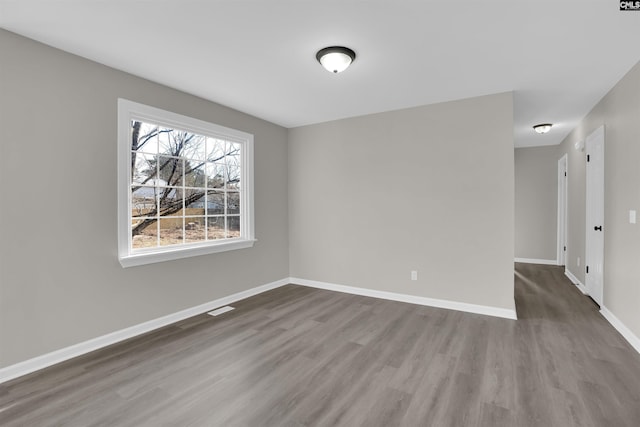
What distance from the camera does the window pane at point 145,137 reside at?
319 centimetres

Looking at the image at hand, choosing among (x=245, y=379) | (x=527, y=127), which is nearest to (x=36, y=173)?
(x=245, y=379)

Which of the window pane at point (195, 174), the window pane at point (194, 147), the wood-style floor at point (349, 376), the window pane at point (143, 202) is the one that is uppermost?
the window pane at point (194, 147)

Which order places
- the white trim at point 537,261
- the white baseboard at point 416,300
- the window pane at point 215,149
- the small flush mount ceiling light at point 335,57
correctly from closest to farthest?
1. the small flush mount ceiling light at point 335,57
2. the white baseboard at point 416,300
3. the window pane at point 215,149
4. the white trim at point 537,261

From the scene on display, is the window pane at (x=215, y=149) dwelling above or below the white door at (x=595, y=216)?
above

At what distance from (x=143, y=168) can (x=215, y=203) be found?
39.5 inches

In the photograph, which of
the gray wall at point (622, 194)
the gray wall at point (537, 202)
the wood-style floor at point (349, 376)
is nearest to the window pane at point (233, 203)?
the wood-style floor at point (349, 376)

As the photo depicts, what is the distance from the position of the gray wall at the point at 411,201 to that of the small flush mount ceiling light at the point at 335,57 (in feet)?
5.76

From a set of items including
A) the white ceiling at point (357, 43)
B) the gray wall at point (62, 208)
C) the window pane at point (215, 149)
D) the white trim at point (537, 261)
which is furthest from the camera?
the white trim at point (537, 261)

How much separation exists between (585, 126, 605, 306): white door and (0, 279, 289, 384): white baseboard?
461 cm

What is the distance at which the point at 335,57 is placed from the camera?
2578 mm

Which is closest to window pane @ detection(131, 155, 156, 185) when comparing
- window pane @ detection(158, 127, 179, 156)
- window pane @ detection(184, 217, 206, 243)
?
window pane @ detection(158, 127, 179, 156)

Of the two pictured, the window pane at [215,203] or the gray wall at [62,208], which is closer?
the gray wall at [62,208]

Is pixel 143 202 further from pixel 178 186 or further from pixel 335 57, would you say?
pixel 335 57

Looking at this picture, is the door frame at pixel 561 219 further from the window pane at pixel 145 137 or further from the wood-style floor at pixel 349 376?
the window pane at pixel 145 137
